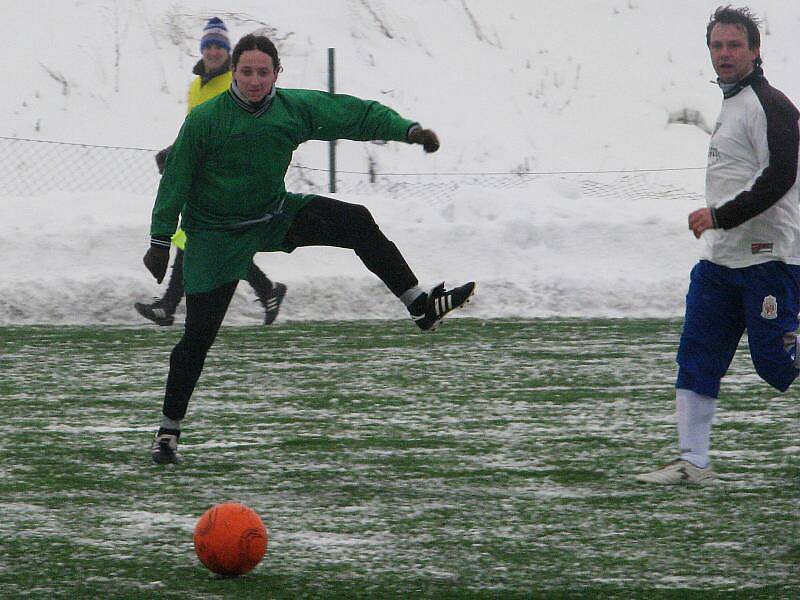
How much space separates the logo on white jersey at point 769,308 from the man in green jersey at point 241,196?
1.55 m

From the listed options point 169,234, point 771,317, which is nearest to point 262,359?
point 169,234

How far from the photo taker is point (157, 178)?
19.5m

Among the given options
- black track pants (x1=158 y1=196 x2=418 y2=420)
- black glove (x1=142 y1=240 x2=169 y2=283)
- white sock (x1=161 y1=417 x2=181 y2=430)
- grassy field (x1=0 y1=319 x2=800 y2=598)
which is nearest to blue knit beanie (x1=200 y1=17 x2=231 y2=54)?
grassy field (x1=0 y1=319 x2=800 y2=598)

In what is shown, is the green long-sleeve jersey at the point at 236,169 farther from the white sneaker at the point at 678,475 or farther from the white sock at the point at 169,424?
the white sneaker at the point at 678,475

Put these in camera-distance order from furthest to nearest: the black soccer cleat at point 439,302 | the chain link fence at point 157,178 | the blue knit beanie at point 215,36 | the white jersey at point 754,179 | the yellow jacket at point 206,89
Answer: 1. the chain link fence at point 157,178
2. the yellow jacket at point 206,89
3. the blue knit beanie at point 215,36
4. the black soccer cleat at point 439,302
5. the white jersey at point 754,179

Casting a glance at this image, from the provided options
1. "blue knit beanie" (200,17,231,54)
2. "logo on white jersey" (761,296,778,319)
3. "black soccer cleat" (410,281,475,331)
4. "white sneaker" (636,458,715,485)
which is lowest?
"white sneaker" (636,458,715,485)

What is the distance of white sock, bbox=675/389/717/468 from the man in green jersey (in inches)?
58.8

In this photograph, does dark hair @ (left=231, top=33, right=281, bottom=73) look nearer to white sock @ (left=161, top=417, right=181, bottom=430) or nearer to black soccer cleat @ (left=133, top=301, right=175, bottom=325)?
white sock @ (left=161, top=417, right=181, bottom=430)

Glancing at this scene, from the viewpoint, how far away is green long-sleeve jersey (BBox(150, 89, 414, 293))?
605cm

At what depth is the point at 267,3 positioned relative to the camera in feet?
82.9

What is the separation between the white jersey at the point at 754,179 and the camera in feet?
17.8

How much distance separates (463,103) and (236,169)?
18.4m

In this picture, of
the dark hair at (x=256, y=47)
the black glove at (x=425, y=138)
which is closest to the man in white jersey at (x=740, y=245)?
the black glove at (x=425, y=138)

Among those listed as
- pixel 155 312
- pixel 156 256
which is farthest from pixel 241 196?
pixel 155 312
